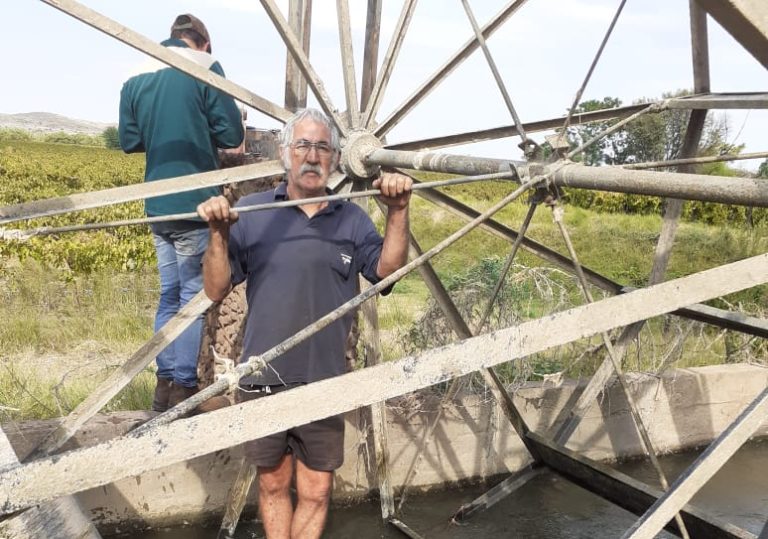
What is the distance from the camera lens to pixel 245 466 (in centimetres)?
415

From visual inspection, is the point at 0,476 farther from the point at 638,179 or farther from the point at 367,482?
the point at 367,482

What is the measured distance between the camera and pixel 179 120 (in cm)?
409

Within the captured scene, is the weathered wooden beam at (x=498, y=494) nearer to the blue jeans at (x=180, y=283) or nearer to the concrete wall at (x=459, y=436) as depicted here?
the concrete wall at (x=459, y=436)

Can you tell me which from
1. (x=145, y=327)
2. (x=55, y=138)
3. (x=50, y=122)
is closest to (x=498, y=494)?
(x=145, y=327)

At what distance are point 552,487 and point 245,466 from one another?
221 centimetres

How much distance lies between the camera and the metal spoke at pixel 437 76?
3951 mm

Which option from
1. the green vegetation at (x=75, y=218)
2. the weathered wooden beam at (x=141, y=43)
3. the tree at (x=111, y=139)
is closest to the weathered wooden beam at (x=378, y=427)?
the weathered wooden beam at (x=141, y=43)

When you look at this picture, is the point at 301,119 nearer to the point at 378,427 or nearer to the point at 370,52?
the point at 370,52

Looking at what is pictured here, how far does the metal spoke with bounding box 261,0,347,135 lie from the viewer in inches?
145

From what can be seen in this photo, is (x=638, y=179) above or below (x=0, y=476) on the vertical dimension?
above

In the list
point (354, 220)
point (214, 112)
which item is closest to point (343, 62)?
point (214, 112)

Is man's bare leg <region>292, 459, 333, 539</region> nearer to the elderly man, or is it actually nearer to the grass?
the elderly man

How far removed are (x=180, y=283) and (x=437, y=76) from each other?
183 centimetres

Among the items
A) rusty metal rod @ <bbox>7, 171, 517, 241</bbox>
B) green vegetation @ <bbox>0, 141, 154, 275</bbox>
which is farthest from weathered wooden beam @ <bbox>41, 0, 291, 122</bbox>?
green vegetation @ <bbox>0, 141, 154, 275</bbox>
